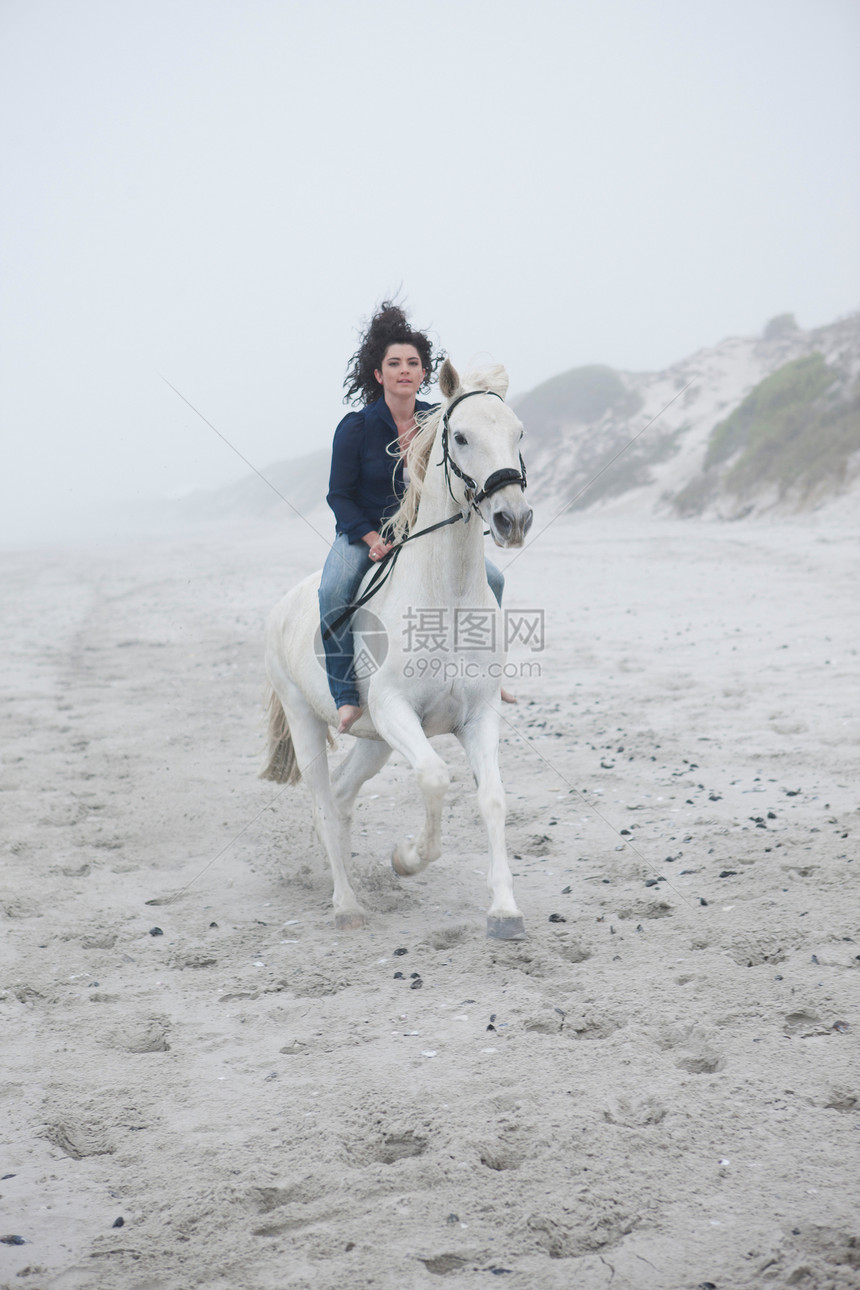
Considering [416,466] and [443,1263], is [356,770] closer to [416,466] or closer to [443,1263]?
[416,466]

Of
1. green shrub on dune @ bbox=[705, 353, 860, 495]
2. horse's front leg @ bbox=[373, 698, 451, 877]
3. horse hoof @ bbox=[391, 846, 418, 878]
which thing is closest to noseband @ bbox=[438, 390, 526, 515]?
horse's front leg @ bbox=[373, 698, 451, 877]

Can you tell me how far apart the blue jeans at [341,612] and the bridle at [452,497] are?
0.04 meters

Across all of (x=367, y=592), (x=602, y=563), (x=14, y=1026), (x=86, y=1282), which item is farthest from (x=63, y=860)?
(x=602, y=563)

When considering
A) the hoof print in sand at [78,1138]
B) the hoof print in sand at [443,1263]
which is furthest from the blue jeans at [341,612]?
the hoof print in sand at [443,1263]

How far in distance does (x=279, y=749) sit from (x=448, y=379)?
2.66 metres

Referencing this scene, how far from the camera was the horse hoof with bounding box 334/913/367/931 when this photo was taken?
4738 millimetres

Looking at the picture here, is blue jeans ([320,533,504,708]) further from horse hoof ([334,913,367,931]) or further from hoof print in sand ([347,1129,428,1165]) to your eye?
hoof print in sand ([347,1129,428,1165])

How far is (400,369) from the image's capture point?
466cm

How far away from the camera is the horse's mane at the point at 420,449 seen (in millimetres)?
4232

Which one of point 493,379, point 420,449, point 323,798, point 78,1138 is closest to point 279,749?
point 323,798

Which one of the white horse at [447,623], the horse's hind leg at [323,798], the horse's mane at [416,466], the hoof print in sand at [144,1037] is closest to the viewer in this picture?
the hoof print in sand at [144,1037]

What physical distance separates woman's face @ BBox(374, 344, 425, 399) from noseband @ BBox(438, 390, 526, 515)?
56cm

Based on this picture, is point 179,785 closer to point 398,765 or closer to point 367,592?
point 398,765

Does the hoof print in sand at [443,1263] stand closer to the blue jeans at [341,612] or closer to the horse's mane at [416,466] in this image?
the blue jeans at [341,612]
